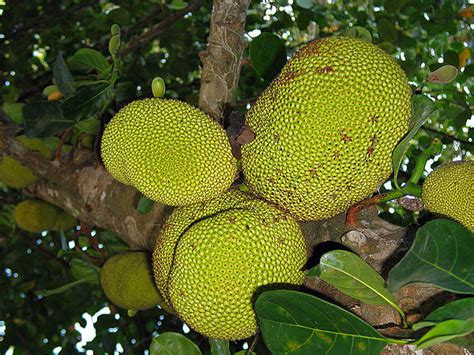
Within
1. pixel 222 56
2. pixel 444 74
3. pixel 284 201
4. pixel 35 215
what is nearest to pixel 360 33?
pixel 444 74

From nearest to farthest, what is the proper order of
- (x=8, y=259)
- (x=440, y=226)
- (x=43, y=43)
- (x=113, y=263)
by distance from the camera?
(x=440, y=226) → (x=113, y=263) → (x=8, y=259) → (x=43, y=43)

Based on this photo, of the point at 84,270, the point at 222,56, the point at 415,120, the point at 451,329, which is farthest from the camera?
the point at 84,270

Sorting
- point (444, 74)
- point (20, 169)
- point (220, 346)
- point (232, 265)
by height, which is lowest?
point (20, 169)

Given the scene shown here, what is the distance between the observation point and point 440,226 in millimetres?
640

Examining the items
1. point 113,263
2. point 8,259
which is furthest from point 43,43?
point 113,263

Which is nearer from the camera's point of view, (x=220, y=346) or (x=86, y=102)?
(x=220, y=346)

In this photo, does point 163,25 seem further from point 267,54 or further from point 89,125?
point 267,54

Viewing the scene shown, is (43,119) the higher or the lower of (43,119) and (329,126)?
the lower

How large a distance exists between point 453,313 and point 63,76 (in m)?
1.13

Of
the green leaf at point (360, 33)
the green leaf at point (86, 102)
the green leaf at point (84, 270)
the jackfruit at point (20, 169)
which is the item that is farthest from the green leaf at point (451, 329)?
the jackfruit at point (20, 169)

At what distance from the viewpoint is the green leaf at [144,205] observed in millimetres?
1167

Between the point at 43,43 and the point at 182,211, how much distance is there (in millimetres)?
2163

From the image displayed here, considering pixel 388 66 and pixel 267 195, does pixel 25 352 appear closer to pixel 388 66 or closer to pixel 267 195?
pixel 267 195

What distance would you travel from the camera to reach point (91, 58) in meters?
1.37
